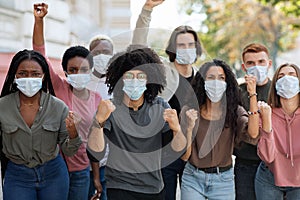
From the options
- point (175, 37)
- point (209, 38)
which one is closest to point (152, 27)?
point (175, 37)

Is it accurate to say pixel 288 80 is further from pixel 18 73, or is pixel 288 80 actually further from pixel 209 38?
pixel 209 38

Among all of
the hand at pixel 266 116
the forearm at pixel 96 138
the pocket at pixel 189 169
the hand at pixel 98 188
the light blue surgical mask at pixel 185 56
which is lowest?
the hand at pixel 98 188

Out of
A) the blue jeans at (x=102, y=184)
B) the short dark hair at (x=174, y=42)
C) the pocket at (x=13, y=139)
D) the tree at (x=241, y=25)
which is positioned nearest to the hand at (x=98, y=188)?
the blue jeans at (x=102, y=184)

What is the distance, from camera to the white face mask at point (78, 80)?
14.4 ft

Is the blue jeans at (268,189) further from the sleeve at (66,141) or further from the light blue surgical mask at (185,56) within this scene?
the sleeve at (66,141)

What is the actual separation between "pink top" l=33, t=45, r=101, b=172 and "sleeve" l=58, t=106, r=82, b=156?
34cm

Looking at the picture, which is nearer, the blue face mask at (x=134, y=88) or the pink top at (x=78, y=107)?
the blue face mask at (x=134, y=88)

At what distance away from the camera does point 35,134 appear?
3.77m

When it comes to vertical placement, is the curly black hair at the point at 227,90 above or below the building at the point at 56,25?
below

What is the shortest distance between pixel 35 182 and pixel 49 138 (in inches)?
12.5

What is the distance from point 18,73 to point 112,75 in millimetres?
698

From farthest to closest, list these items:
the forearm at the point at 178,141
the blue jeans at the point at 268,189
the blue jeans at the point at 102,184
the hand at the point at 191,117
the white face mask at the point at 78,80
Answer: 1. the blue jeans at the point at 102,184
2. the white face mask at the point at 78,80
3. the blue jeans at the point at 268,189
4. the hand at the point at 191,117
5. the forearm at the point at 178,141

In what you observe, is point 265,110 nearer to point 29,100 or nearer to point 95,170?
point 95,170

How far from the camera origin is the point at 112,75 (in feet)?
12.5
